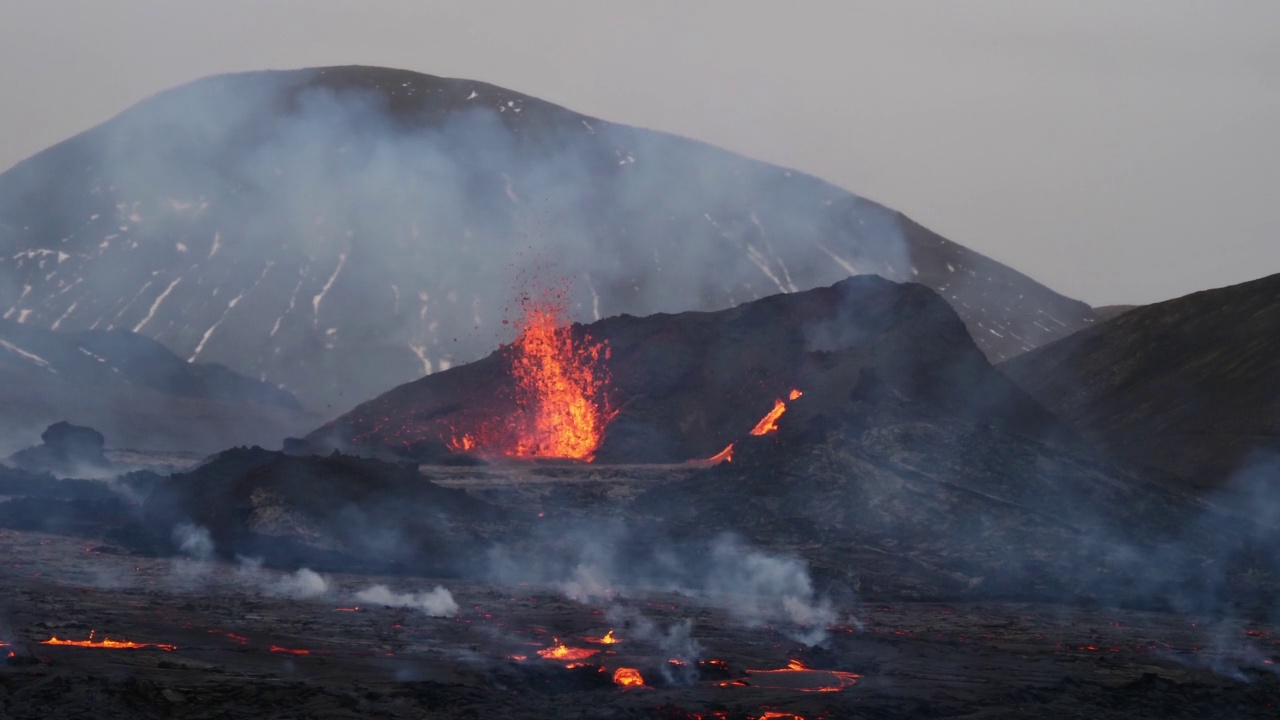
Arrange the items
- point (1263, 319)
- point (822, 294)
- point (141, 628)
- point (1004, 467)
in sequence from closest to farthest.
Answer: point (141, 628), point (1004, 467), point (822, 294), point (1263, 319)

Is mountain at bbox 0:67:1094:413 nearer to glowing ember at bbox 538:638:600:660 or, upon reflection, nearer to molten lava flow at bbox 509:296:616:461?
molten lava flow at bbox 509:296:616:461

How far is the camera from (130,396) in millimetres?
98938

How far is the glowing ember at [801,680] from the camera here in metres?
20.7

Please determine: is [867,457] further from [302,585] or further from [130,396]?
[130,396]

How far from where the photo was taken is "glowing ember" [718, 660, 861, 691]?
2073 centimetres

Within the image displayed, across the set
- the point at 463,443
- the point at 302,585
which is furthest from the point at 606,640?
the point at 463,443

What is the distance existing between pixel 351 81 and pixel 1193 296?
324ft

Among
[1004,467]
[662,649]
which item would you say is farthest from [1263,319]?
[662,649]

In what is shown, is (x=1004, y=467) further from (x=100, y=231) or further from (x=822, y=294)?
(x=100, y=231)

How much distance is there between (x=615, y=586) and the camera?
35.0m

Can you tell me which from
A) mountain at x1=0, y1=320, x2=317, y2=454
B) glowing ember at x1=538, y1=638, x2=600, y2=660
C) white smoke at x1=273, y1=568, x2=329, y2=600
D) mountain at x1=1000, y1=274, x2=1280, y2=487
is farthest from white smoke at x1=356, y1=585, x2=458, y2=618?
mountain at x1=0, y1=320, x2=317, y2=454

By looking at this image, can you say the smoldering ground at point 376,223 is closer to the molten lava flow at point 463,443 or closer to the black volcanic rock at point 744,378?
the black volcanic rock at point 744,378

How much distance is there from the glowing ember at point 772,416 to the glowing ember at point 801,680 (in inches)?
1079

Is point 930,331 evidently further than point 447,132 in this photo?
No
